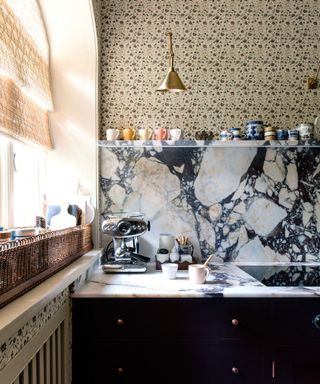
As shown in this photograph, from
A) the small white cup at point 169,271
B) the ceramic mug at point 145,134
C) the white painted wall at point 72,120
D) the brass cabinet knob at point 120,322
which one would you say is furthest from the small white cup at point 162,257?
the ceramic mug at point 145,134

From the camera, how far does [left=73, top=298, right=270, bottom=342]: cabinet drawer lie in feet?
6.26

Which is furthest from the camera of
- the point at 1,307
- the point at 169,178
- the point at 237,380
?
the point at 169,178

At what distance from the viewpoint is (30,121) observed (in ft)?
7.18

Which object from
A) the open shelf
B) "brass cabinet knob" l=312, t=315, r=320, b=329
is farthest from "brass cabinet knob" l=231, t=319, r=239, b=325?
the open shelf

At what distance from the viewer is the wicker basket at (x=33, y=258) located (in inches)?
49.2

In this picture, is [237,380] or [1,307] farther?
[237,380]

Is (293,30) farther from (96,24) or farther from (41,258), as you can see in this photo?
(41,258)

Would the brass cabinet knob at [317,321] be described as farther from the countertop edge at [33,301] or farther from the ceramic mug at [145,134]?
the ceramic mug at [145,134]

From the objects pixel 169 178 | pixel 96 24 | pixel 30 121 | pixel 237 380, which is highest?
pixel 96 24

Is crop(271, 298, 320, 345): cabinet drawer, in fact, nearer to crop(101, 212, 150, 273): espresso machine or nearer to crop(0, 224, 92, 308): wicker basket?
crop(101, 212, 150, 273): espresso machine

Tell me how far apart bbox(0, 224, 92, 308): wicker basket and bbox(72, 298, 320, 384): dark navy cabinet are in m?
0.34

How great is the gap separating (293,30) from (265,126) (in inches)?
27.7

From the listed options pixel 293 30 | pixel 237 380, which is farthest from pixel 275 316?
pixel 293 30

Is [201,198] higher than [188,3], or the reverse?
[188,3]
